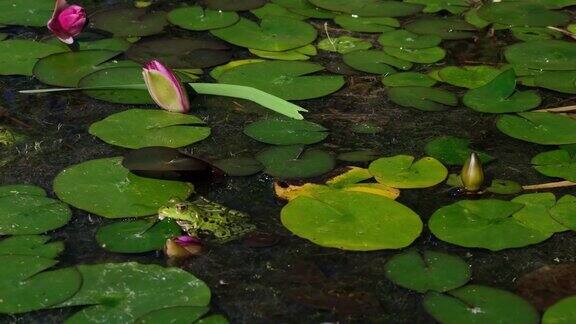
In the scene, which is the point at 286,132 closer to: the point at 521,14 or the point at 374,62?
the point at 374,62

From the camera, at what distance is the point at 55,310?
6.82ft

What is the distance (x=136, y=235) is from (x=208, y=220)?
18 cm

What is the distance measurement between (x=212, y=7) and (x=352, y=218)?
5.33ft

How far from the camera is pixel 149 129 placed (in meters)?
2.87

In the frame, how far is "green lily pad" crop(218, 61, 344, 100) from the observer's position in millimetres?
3123

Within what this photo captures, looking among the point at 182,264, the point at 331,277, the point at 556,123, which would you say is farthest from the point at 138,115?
the point at 556,123

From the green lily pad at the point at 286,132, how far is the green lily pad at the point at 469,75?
0.59 meters

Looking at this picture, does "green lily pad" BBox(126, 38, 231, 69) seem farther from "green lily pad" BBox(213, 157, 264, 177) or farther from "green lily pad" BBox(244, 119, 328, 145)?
"green lily pad" BBox(213, 157, 264, 177)

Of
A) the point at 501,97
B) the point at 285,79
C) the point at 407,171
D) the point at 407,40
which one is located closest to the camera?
the point at 407,171

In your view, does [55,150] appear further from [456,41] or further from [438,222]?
[456,41]

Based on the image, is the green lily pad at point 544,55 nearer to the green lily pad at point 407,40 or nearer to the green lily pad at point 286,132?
the green lily pad at point 407,40

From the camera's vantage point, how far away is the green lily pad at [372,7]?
3.75 meters

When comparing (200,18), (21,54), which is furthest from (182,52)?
(21,54)

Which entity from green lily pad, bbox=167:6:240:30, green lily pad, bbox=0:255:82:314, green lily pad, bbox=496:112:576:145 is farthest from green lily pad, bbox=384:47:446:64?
green lily pad, bbox=0:255:82:314
